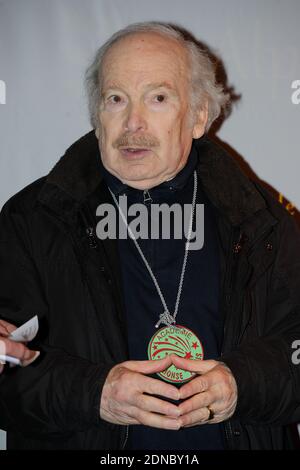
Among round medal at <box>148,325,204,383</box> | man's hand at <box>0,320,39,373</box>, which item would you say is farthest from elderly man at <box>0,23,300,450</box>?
man's hand at <box>0,320,39,373</box>

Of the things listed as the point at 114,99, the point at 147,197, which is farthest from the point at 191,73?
the point at 147,197

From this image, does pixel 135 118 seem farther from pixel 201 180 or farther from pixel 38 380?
pixel 38 380

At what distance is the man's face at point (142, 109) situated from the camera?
1.76 meters

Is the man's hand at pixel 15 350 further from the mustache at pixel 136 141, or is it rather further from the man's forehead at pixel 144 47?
the man's forehead at pixel 144 47

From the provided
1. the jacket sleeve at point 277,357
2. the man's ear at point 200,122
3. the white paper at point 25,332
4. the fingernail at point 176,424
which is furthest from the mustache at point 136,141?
the fingernail at point 176,424

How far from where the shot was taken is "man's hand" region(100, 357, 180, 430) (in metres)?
1.43

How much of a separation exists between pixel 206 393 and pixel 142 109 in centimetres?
83

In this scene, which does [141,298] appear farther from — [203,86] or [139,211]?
[203,86]

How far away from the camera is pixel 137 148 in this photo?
1754 mm

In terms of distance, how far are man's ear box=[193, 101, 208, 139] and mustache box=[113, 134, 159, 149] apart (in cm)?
23

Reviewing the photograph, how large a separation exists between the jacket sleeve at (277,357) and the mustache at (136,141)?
478mm

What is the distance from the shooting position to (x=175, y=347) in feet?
5.61

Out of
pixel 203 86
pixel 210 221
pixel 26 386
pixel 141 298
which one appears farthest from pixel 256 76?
pixel 26 386

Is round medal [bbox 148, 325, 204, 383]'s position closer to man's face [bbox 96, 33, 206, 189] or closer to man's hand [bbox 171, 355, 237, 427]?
man's hand [bbox 171, 355, 237, 427]
